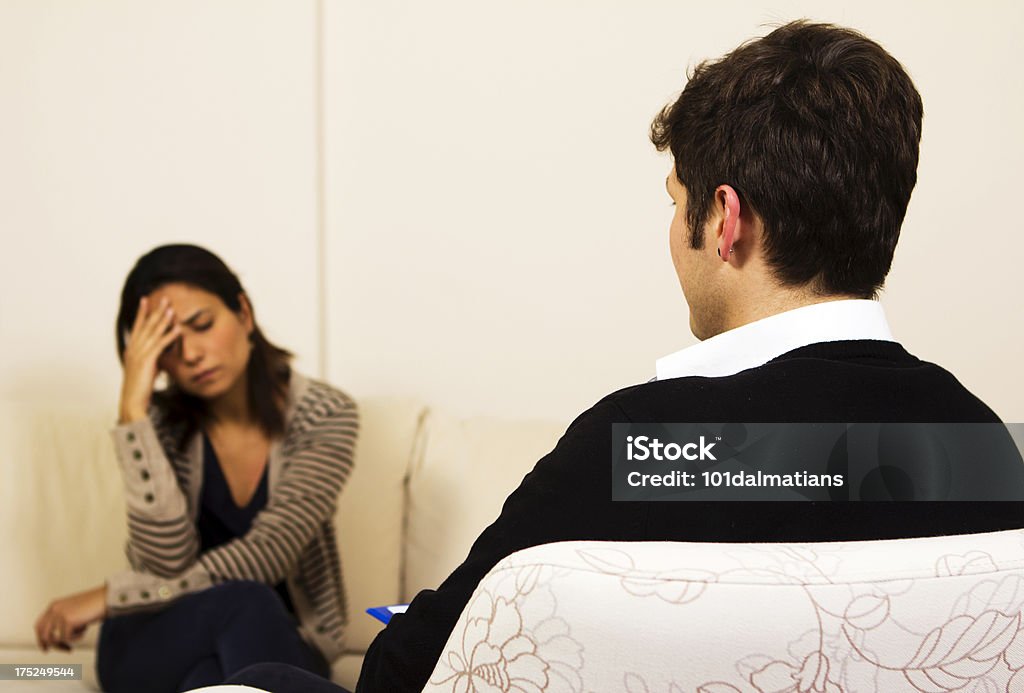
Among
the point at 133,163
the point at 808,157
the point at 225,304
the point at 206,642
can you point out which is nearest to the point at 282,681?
the point at 808,157

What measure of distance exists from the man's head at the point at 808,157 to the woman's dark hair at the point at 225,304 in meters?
1.58

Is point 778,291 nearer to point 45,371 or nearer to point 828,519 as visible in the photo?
point 828,519

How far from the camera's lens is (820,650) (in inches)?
27.6

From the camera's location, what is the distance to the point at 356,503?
A: 2543 mm

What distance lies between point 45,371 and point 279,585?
1.15 m

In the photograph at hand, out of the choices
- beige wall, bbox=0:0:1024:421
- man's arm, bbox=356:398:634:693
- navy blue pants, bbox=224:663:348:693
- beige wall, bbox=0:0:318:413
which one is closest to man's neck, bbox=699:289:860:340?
man's arm, bbox=356:398:634:693

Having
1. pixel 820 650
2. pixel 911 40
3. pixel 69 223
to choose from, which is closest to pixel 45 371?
pixel 69 223

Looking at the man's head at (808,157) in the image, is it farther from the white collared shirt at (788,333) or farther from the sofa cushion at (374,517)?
the sofa cushion at (374,517)

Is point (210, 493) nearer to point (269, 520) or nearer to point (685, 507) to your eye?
point (269, 520)

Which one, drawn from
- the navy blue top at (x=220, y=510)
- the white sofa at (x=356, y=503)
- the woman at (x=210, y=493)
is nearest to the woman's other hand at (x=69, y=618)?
the woman at (x=210, y=493)

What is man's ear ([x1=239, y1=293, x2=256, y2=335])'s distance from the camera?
250 cm

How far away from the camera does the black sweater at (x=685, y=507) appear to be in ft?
2.83

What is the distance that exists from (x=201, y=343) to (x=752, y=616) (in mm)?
1918

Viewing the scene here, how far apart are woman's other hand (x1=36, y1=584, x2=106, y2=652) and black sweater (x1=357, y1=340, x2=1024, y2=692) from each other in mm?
1488
